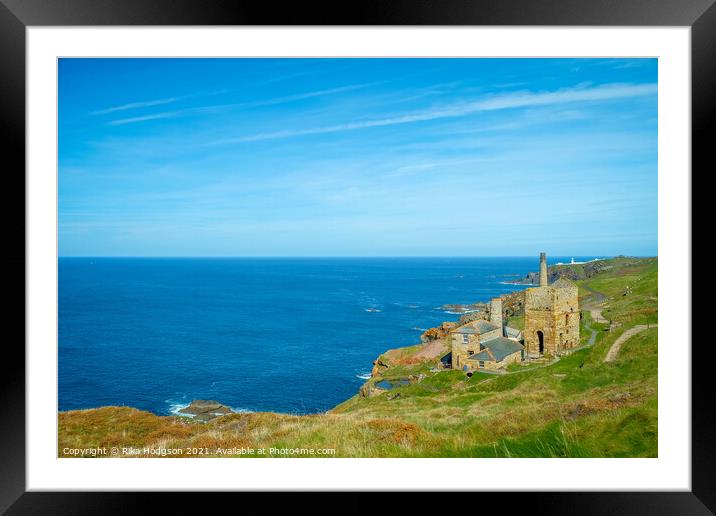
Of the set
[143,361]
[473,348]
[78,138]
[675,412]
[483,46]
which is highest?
[78,138]

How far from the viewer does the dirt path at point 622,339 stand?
887 centimetres

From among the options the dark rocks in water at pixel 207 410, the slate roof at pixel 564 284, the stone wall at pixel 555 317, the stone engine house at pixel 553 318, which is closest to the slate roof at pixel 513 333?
the stone engine house at pixel 553 318

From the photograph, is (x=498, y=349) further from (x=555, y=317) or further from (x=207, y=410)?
(x=207, y=410)

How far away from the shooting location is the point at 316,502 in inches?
154

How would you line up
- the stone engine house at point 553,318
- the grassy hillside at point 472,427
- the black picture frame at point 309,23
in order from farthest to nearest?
the stone engine house at point 553,318
the grassy hillside at point 472,427
the black picture frame at point 309,23

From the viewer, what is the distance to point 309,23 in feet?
12.0

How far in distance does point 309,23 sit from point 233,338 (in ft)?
95.7

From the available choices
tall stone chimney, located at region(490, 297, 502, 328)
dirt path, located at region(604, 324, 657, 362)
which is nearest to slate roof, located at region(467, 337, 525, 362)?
tall stone chimney, located at region(490, 297, 502, 328)

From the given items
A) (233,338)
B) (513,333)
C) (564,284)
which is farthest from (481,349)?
(233,338)

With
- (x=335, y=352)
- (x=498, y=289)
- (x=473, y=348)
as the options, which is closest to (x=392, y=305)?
(x=498, y=289)

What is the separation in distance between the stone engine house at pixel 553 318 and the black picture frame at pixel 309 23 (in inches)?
438

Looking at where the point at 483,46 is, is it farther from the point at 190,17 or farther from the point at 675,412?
the point at 675,412

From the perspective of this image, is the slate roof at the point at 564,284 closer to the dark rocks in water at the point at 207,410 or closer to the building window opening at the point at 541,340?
the building window opening at the point at 541,340

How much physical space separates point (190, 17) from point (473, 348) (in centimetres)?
1454
